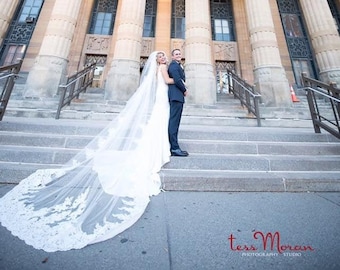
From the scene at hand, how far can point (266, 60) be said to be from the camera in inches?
344

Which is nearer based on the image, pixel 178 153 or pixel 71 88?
pixel 178 153

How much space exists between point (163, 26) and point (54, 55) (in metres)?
7.61

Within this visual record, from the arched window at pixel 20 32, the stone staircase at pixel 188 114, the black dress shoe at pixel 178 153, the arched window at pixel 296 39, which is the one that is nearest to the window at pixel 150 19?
the arched window at pixel 20 32

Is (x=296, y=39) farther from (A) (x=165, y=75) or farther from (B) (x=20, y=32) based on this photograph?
(B) (x=20, y=32)

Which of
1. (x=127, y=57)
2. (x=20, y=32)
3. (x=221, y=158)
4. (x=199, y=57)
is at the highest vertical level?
(x=20, y=32)

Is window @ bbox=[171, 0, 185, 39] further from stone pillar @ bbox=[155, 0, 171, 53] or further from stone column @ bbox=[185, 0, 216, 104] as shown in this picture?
stone column @ bbox=[185, 0, 216, 104]

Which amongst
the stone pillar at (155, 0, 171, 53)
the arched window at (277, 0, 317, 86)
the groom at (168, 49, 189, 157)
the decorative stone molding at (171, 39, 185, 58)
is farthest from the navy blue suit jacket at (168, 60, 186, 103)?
the arched window at (277, 0, 317, 86)

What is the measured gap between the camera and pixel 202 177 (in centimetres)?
256

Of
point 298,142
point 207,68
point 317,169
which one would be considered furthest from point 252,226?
point 207,68

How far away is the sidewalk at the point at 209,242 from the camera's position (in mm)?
1188

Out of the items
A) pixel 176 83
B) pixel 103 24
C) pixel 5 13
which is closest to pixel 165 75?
pixel 176 83

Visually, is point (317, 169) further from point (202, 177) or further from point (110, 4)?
point (110, 4)

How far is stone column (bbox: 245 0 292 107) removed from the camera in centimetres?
832

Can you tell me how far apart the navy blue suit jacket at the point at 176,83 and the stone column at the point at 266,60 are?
672 centimetres
